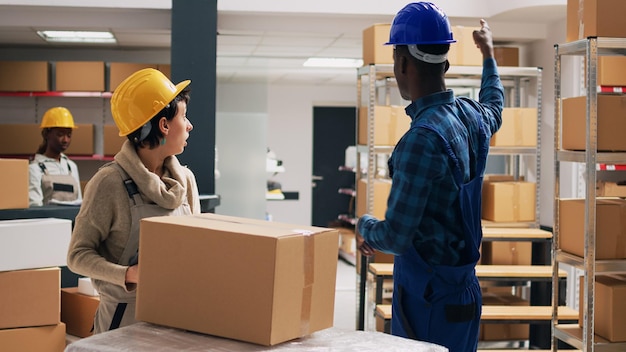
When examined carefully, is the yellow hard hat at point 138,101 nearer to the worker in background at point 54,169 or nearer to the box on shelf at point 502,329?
the worker in background at point 54,169

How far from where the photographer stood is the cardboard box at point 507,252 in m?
5.69

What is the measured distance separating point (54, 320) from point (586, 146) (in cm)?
259

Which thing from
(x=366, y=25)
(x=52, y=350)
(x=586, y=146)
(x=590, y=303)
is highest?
(x=366, y=25)

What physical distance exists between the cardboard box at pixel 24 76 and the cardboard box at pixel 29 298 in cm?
529

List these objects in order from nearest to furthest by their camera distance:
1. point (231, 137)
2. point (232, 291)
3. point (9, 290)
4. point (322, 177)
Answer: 1. point (232, 291)
2. point (9, 290)
3. point (231, 137)
4. point (322, 177)

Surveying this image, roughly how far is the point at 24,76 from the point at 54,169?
2.13m

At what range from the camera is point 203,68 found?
16.3 feet

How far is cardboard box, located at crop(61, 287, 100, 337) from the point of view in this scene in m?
3.85

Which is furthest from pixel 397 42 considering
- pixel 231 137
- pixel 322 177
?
pixel 322 177

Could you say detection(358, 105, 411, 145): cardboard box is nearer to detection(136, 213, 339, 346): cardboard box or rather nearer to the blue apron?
the blue apron

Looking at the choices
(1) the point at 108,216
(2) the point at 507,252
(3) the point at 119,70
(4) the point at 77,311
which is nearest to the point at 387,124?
(2) the point at 507,252

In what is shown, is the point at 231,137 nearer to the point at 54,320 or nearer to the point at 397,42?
the point at 54,320

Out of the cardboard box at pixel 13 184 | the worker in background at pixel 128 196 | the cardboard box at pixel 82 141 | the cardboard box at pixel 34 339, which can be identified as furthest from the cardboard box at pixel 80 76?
the worker in background at pixel 128 196

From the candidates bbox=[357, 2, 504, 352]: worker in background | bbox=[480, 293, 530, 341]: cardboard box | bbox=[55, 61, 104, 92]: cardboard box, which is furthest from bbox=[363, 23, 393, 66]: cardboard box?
bbox=[55, 61, 104, 92]: cardboard box
